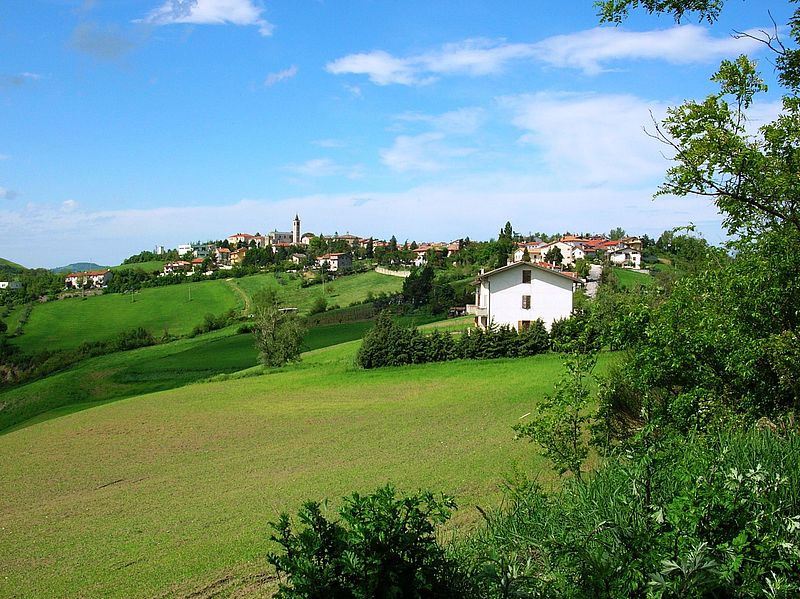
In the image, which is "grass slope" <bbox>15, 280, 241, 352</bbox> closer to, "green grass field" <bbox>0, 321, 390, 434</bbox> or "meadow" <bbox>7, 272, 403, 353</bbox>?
"meadow" <bbox>7, 272, 403, 353</bbox>

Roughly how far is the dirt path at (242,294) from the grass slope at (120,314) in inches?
42.8

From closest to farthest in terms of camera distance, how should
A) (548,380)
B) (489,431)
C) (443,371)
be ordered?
(489,431) < (548,380) < (443,371)

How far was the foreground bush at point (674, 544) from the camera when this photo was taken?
3.36 meters

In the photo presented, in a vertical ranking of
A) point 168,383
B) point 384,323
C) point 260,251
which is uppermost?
point 260,251

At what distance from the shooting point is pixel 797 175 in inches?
269

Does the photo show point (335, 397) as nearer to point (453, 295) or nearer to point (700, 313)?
point (700, 313)

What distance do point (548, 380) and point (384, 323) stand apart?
14046mm

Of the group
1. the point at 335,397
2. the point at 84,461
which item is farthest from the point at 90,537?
→ the point at 335,397

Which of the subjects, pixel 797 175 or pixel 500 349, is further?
pixel 500 349

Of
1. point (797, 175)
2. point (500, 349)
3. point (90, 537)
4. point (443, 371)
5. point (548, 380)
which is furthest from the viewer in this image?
point (500, 349)

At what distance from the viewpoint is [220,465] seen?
69.7ft

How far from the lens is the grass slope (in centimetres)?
8381

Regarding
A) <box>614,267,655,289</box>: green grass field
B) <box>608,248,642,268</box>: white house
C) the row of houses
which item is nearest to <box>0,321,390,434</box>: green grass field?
<box>614,267,655,289</box>: green grass field

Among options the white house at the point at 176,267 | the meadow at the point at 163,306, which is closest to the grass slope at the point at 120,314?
the meadow at the point at 163,306
